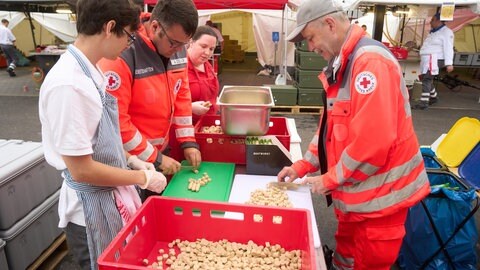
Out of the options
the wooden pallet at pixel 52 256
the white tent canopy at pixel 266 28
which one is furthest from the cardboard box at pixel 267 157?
the white tent canopy at pixel 266 28

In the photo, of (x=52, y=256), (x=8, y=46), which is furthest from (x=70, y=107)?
(x=8, y=46)

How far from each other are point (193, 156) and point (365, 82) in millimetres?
1072

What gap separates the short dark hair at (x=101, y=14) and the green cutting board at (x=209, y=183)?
910mm

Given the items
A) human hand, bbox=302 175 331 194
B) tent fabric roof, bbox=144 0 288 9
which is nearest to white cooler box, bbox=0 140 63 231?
human hand, bbox=302 175 331 194

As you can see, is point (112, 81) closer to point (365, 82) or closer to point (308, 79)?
point (365, 82)

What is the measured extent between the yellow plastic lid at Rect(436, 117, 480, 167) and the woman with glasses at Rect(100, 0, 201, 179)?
2113 millimetres

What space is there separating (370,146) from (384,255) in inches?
23.0

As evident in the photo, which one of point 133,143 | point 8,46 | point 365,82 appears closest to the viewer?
point 365,82

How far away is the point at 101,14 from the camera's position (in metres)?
1.11

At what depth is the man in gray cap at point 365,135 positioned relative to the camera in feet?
4.60

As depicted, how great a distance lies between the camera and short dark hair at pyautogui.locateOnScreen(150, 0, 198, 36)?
1483 mm

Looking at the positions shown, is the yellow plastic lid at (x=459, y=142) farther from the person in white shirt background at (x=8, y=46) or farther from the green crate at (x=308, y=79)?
the person in white shirt background at (x=8, y=46)

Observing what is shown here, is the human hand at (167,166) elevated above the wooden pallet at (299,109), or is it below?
above

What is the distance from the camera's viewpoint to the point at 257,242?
4.38ft
